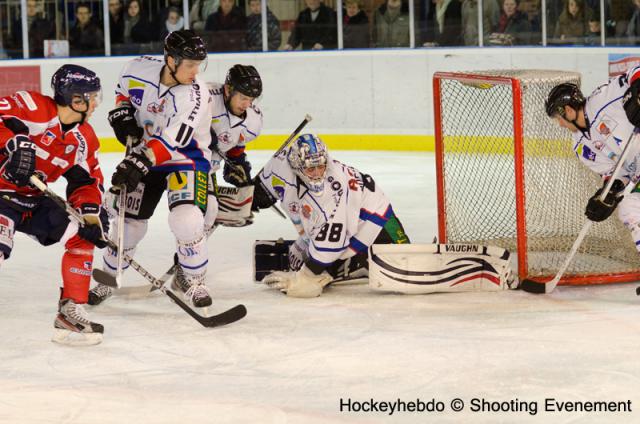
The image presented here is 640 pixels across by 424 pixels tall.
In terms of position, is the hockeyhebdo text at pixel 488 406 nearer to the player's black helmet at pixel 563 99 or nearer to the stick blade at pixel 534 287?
the stick blade at pixel 534 287

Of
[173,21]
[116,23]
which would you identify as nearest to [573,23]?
[173,21]

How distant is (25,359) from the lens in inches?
152

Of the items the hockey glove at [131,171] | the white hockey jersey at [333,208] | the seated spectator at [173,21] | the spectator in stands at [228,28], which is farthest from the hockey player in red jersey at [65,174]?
the seated spectator at [173,21]

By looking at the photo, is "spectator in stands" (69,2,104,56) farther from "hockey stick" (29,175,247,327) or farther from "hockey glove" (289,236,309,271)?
"hockey stick" (29,175,247,327)

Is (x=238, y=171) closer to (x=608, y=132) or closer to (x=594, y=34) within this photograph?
(x=608, y=132)

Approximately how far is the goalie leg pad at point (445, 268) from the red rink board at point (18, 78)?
5.35m

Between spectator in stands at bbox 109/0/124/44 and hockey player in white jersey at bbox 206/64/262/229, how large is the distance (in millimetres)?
4739

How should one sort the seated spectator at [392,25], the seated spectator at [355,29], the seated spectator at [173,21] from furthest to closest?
the seated spectator at [173,21]
the seated spectator at [355,29]
the seated spectator at [392,25]

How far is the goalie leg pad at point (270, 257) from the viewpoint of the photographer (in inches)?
195

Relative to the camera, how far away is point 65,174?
4027 mm

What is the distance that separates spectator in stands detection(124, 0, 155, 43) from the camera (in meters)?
9.45

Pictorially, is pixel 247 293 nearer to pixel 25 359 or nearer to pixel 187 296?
pixel 187 296

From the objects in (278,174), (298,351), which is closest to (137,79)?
(278,174)

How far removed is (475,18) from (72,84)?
18.0 feet
